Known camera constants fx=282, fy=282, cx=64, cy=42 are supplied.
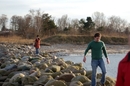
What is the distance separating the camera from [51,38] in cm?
5028

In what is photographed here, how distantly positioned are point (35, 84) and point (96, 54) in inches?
86.9

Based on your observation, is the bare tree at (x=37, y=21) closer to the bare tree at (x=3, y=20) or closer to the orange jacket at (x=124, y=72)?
the bare tree at (x=3, y=20)

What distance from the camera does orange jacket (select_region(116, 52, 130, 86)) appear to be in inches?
129

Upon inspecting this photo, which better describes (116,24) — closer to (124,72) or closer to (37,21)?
(37,21)

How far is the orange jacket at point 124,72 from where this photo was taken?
10.7ft

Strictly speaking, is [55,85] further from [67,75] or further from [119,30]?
[119,30]

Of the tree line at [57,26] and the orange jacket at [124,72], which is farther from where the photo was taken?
the tree line at [57,26]

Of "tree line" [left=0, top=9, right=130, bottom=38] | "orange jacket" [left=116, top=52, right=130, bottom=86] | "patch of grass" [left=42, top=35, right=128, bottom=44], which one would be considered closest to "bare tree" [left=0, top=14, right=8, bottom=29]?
"tree line" [left=0, top=9, right=130, bottom=38]

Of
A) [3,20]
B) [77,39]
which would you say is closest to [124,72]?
[77,39]

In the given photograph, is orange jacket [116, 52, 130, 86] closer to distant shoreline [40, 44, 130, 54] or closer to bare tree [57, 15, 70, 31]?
distant shoreline [40, 44, 130, 54]

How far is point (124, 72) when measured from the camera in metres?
3.30

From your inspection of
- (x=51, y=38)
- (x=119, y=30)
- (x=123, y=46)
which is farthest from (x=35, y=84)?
(x=119, y=30)

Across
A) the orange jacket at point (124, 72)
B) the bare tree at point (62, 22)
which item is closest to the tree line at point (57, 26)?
the bare tree at point (62, 22)

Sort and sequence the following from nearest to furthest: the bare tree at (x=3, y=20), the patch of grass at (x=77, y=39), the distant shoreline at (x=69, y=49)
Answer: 1. the distant shoreline at (x=69, y=49)
2. the patch of grass at (x=77, y=39)
3. the bare tree at (x=3, y=20)
